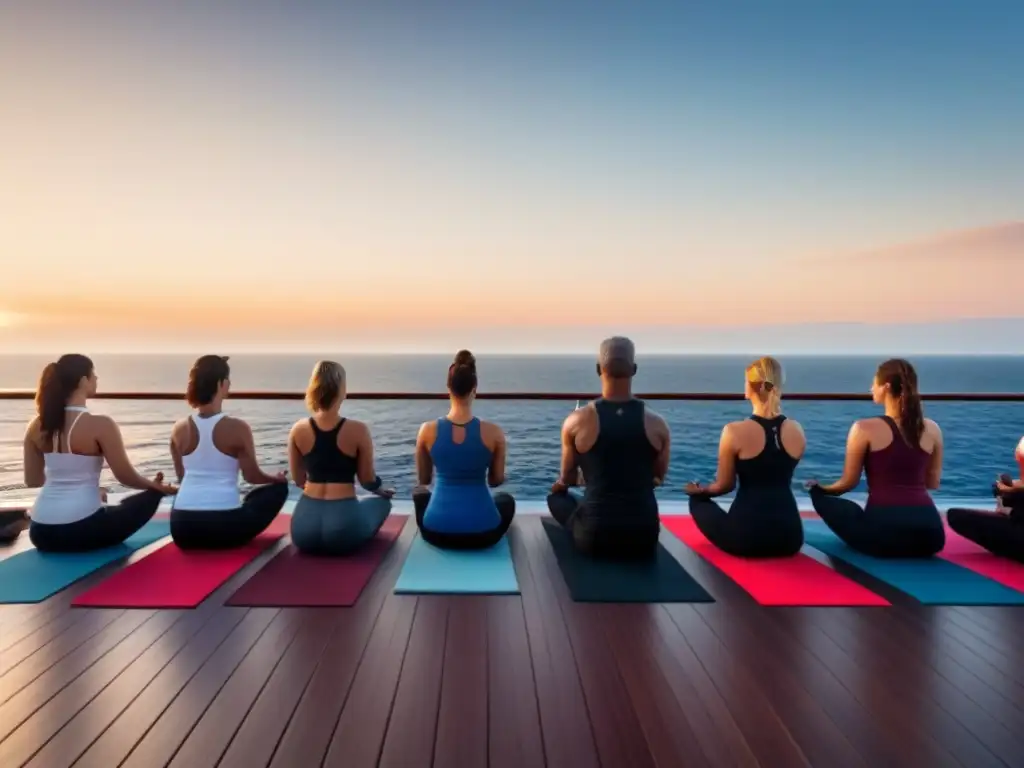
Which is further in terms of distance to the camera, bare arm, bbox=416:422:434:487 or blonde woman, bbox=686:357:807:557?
bare arm, bbox=416:422:434:487

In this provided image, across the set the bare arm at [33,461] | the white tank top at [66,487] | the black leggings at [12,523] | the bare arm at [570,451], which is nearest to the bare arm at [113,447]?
the white tank top at [66,487]

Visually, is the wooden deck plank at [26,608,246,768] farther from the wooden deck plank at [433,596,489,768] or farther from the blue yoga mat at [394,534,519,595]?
the wooden deck plank at [433,596,489,768]

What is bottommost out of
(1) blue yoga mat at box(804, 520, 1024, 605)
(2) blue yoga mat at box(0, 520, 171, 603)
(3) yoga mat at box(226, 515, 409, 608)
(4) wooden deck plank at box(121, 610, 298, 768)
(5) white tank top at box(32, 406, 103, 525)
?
(2) blue yoga mat at box(0, 520, 171, 603)

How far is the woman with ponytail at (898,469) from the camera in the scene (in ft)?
9.84

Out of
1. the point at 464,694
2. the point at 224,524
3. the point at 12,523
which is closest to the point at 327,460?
the point at 224,524

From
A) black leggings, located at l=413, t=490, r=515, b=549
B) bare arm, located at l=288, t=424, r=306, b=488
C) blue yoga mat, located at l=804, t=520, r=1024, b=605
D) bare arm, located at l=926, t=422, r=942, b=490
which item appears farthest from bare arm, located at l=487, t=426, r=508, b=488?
bare arm, located at l=926, t=422, r=942, b=490

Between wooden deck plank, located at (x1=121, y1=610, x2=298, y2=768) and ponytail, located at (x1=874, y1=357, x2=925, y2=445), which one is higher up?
ponytail, located at (x1=874, y1=357, x2=925, y2=445)

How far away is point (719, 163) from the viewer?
452 inches

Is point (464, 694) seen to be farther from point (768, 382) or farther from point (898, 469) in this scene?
point (898, 469)

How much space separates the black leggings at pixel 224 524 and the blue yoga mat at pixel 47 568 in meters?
0.32

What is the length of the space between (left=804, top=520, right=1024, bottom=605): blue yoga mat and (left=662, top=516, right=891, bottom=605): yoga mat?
7.5 inches

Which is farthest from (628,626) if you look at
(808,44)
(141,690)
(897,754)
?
(808,44)

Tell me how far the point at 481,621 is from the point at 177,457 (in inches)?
81.6

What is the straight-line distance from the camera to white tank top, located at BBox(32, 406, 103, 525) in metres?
3.05
